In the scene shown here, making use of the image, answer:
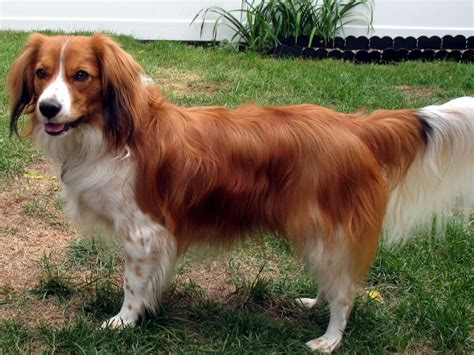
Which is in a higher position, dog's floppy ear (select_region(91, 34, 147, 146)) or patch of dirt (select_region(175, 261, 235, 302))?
dog's floppy ear (select_region(91, 34, 147, 146))

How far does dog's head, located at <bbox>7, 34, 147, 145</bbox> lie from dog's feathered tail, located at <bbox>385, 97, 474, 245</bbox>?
136cm

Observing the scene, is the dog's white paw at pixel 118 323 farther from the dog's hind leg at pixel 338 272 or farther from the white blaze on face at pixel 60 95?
the white blaze on face at pixel 60 95

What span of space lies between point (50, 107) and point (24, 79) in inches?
16.0

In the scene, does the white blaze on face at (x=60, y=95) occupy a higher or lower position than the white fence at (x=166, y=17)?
lower

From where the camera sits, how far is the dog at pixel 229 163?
302 cm

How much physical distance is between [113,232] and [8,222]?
4.86ft

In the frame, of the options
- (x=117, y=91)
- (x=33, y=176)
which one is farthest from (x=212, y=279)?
(x=33, y=176)

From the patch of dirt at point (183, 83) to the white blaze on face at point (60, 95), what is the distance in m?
4.31

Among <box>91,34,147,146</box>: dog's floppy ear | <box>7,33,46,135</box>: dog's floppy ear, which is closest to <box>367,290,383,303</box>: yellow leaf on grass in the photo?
<box>91,34,147,146</box>: dog's floppy ear

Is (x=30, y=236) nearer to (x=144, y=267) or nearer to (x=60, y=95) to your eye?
(x=144, y=267)

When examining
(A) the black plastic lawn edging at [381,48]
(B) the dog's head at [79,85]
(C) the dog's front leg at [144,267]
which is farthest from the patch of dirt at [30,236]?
(A) the black plastic lawn edging at [381,48]

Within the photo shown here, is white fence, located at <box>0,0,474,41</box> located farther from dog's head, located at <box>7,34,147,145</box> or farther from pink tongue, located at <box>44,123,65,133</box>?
pink tongue, located at <box>44,123,65,133</box>

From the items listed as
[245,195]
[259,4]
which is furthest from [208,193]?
[259,4]

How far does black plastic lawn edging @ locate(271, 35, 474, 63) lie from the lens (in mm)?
9531
